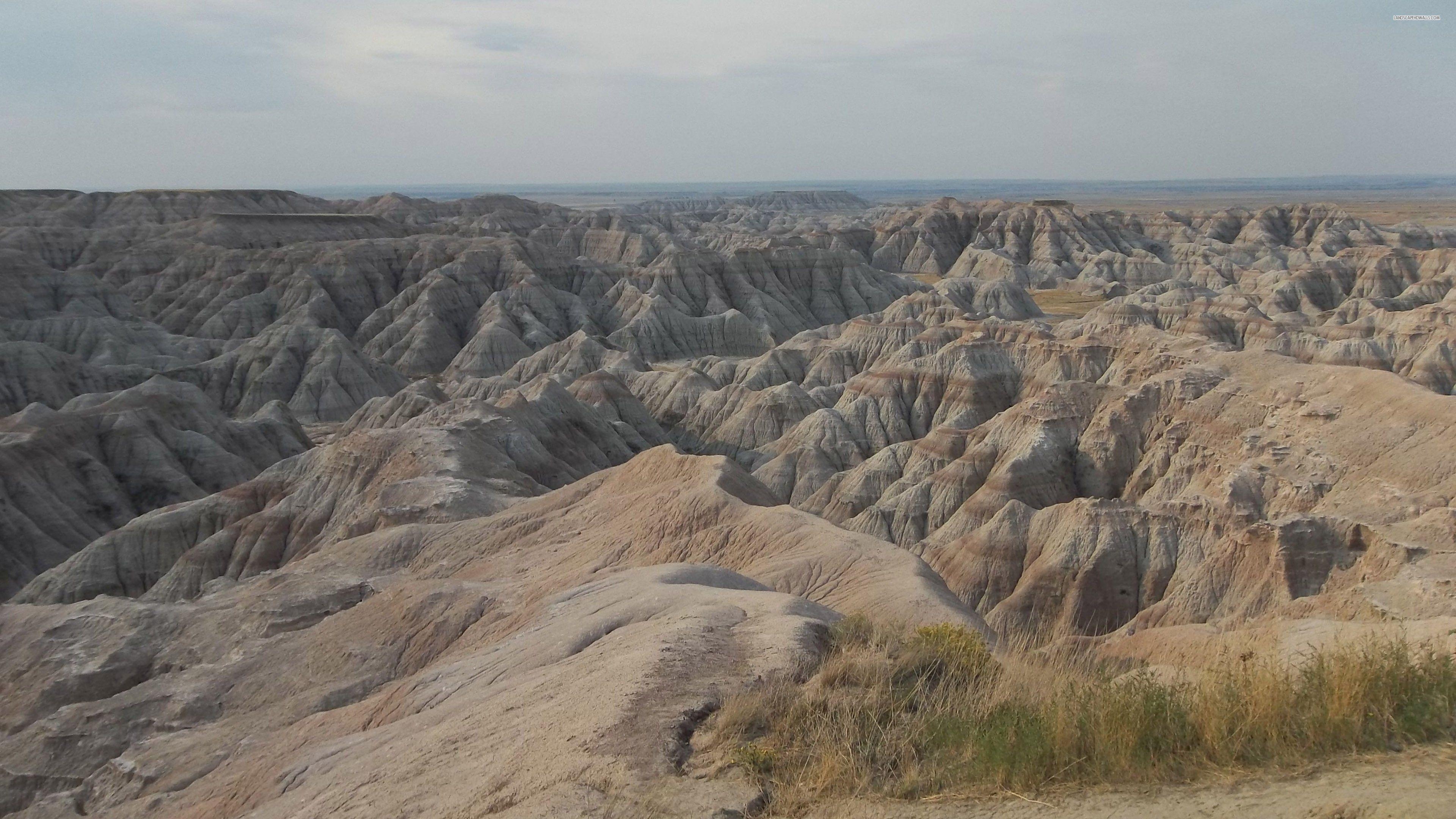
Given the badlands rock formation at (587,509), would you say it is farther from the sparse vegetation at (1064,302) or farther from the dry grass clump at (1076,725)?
the sparse vegetation at (1064,302)

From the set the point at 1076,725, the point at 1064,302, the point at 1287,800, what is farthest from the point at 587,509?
the point at 1064,302

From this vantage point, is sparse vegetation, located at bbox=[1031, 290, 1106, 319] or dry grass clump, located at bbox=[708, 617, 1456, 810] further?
sparse vegetation, located at bbox=[1031, 290, 1106, 319]

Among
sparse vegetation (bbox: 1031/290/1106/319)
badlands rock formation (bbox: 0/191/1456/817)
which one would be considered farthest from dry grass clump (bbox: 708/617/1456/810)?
sparse vegetation (bbox: 1031/290/1106/319)

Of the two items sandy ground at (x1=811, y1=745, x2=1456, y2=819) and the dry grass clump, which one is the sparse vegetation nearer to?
the dry grass clump

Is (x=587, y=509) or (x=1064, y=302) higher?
(x=587, y=509)

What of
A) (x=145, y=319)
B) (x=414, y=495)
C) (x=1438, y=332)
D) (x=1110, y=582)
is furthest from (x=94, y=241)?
(x=1438, y=332)

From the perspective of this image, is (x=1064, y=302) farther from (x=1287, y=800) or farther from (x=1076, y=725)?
(x=1287, y=800)
